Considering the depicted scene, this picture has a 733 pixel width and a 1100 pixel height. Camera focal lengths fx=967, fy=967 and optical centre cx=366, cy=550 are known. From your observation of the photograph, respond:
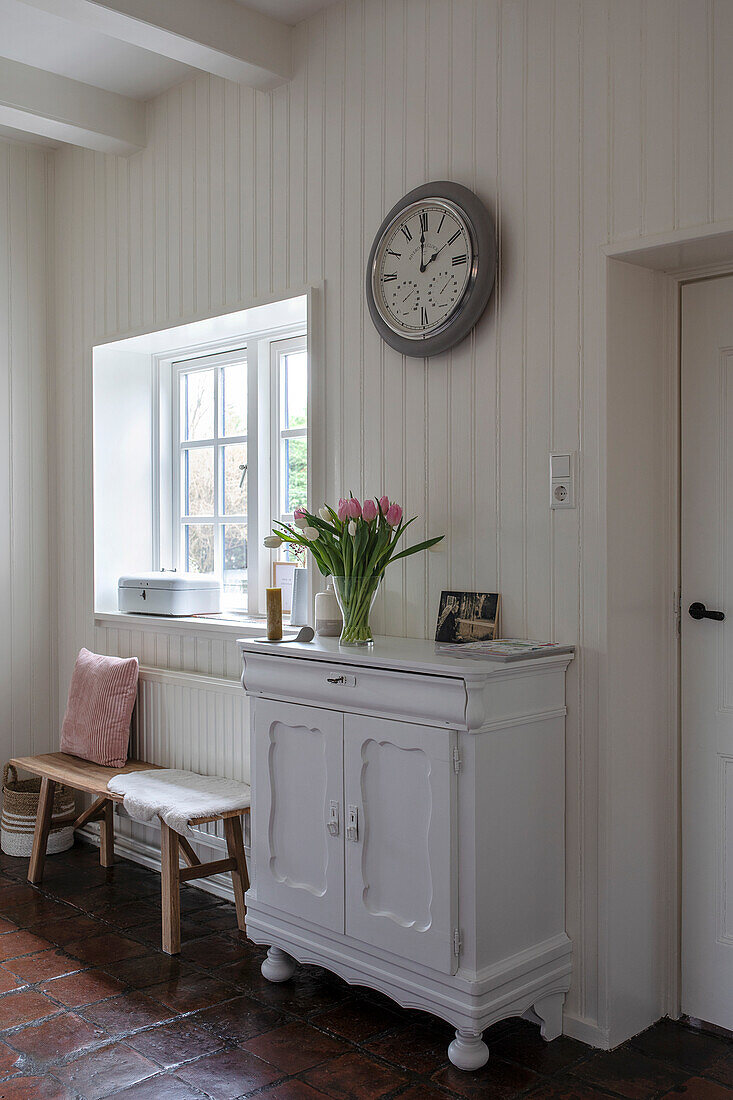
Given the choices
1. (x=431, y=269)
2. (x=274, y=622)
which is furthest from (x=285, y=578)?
(x=431, y=269)

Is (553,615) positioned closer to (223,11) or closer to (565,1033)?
(565,1033)

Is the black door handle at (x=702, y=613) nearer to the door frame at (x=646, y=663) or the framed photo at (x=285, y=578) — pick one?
the door frame at (x=646, y=663)

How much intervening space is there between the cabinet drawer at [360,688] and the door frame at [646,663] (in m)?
0.43

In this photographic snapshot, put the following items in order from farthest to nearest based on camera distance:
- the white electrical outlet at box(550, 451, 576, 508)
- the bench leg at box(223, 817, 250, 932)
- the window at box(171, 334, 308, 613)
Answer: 1. the window at box(171, 334, 308, 613)
2. the bench leg at box(223, 817, 250, 932)
3. the white electrical outlet at box(550, 451, 576, 508)

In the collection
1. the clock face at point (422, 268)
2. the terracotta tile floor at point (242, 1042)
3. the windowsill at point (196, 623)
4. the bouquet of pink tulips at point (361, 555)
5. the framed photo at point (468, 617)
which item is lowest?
the terracotta tile floor at point (242, 1042)

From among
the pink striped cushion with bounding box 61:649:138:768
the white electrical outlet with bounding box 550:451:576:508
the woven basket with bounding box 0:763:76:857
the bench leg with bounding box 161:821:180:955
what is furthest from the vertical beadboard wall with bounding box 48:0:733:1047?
the woven basket with bounding box 0:763:76:857

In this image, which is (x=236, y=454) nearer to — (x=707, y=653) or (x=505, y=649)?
(x=505, y=649)

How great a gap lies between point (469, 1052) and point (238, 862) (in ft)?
3.66

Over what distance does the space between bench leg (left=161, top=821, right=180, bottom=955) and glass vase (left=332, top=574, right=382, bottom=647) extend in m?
0.91

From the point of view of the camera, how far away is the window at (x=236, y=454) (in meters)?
3.71

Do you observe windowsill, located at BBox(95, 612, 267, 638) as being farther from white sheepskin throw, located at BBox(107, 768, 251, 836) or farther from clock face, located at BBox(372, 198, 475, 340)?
clock face, located at BBox(372, 198, 475, 340)

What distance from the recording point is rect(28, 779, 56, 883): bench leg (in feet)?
11.8

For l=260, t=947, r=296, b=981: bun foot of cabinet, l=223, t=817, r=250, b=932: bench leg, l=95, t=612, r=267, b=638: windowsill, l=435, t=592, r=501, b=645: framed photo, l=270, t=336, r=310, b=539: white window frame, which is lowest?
l=260, t=947, r=296, b=981: bun foot of cabinet

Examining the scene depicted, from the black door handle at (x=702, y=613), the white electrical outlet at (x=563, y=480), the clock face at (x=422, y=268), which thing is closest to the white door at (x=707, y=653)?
the black door handle at (x=702, y=613)
